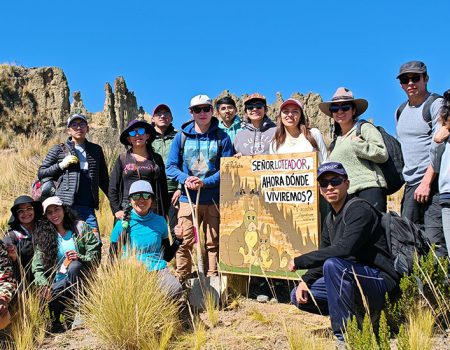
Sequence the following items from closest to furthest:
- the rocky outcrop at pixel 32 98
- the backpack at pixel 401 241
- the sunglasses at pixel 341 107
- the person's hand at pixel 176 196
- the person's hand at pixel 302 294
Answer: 1. the backpack at pixel 401 241
2. the person's hand at pixel 302 294
3. the sunglasses at pixel 341 107
4. the person's hand at pixel 176 196
5. the rocky outcrop at pixel 32 98

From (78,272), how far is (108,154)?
22.5 feet

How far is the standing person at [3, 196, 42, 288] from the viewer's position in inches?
176

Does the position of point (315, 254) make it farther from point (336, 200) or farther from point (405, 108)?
point (405, 108)

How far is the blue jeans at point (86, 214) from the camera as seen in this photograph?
527 cm

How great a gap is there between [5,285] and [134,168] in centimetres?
166

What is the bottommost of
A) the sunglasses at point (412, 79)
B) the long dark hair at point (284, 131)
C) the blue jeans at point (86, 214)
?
the blue jeans at point (86, 214)

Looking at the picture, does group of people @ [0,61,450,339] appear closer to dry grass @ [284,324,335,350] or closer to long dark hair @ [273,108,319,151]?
long dark hair @ [273,108,319,151]

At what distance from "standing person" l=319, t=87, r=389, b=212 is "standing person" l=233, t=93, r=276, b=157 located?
78 cm

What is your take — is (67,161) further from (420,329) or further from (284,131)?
(420,329)

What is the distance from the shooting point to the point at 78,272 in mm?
4465

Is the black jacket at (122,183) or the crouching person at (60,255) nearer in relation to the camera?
the crouching person at (60,255)

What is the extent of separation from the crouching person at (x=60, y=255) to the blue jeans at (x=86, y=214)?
1.65 feet

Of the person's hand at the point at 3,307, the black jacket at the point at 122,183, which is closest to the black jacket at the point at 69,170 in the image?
the black jacket at the point at 122,183

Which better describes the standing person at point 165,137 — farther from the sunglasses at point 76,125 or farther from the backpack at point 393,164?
the backpack at point 393,164
